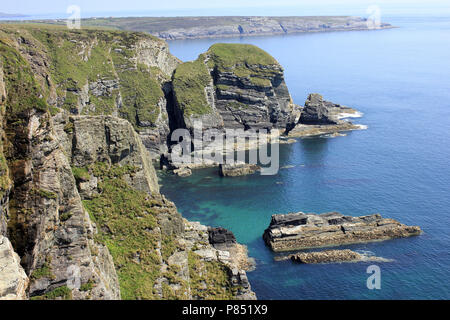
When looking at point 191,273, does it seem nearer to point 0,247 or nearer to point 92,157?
point 92,157

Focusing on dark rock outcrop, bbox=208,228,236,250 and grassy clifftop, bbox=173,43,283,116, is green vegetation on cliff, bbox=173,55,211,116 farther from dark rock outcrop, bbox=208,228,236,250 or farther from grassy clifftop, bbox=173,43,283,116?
dark rock outcrop, bbox=208,228,236,250

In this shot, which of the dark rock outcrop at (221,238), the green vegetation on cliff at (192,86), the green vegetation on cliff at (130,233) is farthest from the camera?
the green vegetation on cliff at (192,86)

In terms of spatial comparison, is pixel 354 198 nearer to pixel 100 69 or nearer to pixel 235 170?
pixel 235 170

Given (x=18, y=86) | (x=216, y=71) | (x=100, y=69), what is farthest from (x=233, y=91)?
(x=18, y=86)

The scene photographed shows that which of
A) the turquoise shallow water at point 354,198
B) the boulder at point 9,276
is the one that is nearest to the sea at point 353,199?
the turquoise shallow water at point 354,198

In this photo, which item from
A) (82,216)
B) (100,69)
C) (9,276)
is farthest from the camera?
(100,69)

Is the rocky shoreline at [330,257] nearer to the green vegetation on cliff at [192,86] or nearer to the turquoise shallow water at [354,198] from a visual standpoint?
the turquoise shallow water at [354,198]
